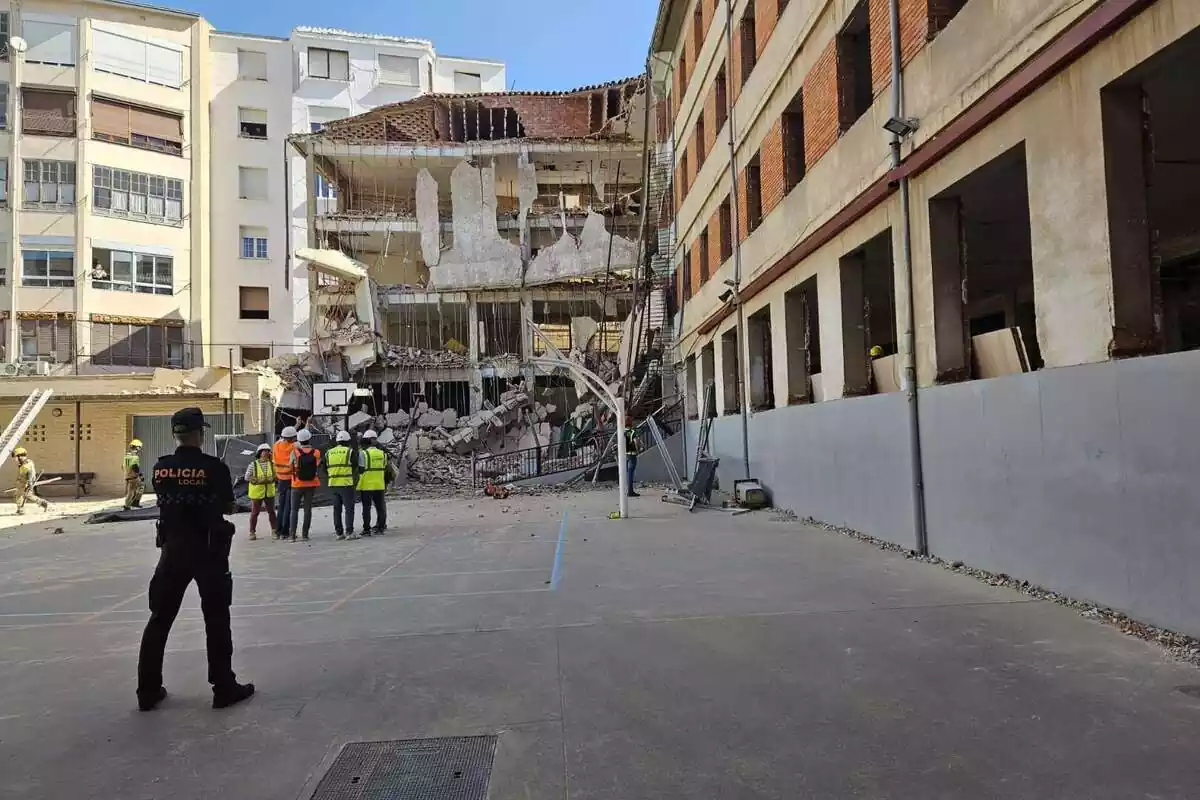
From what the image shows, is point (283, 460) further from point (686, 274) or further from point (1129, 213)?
point (686, 274)

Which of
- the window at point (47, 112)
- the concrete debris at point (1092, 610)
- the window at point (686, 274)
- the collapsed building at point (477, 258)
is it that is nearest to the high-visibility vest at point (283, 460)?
the concrete debris at point (1092, 610)

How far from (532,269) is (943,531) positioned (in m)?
23.7

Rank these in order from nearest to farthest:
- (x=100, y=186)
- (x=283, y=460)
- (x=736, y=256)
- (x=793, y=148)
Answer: (x=283, y=460) → (x=793, y=148) → (x=736, y=256) → (x=100, y=186)

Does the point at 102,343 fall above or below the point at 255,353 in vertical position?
below

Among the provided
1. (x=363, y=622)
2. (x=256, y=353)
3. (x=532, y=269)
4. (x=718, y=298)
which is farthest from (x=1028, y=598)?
(x=256, y=353)

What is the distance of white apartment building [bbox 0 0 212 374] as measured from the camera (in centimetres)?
3005

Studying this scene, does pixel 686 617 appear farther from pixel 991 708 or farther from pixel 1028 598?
pixel 1028 598

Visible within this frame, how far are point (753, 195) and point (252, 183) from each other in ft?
104

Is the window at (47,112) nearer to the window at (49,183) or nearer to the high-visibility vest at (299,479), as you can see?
the window at (49,183)

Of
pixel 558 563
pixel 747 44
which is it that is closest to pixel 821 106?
pixel 747 44

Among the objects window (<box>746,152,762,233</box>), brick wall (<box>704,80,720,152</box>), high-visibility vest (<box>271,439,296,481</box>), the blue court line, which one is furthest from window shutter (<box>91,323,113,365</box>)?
window (<box>746,152,762,233</box>)

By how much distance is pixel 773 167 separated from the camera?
1318 cm

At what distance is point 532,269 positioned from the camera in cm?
2944

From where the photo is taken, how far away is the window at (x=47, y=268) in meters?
30.0
